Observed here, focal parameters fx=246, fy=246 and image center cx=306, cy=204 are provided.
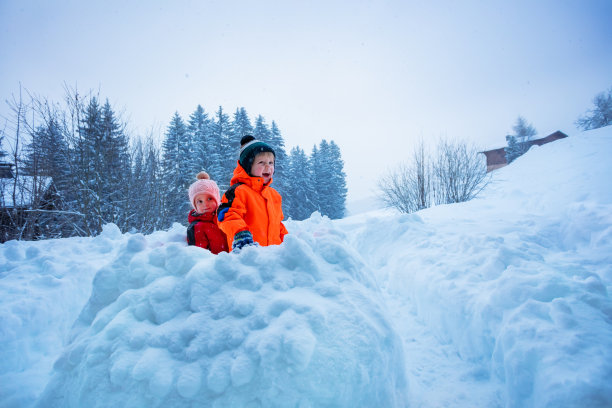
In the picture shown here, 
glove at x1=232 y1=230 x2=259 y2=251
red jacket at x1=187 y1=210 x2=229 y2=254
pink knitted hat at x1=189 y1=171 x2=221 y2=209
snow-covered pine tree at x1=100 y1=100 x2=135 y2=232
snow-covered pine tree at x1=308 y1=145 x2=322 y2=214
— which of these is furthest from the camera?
snow-covered pine tree at x1=308 y1=145 x2=322 y2=214

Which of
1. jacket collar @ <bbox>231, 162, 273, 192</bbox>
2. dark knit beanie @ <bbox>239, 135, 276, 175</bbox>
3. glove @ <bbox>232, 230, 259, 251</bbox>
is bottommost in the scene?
glove @ <bbox>232, 230, 259, 251</bbox>

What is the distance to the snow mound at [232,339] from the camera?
3.87 feet

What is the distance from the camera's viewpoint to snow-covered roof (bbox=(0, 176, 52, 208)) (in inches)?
296

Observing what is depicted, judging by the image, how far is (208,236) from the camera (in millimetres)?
3070

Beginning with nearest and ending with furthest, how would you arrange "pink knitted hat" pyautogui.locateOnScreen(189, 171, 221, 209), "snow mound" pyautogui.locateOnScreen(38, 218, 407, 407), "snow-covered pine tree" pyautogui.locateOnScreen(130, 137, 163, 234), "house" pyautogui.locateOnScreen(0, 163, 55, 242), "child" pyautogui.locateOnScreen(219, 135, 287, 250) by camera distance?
1. "snow mound" pyautogui.locateOnScreen(38, 218, 407, 407)
2. "child" pyautogui.locateOnScreen(219, 135, 287, 250)
3. "pink knitted hat" pyautogui.locateOnScreen(189, 171, 221, 209)
4. "house" pyautogui.locateOnScreen(0, 163, 55, 242)
5. "snow-covered pine tree" pyautogui.locateOnScreen(130, 137, 163, 234)

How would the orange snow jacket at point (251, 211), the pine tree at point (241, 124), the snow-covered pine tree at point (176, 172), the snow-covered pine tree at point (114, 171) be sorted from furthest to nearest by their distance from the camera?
the pine tree at point (241, 124)
the snow-covered pine tree at point (176, 172)
the snow-covered pine tree at point (114, 171)
the orange snow jacket at point (251, 211)

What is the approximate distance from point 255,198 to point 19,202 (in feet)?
32.0

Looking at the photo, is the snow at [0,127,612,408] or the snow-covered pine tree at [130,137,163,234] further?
the snow-covered pine tree at [130,137,163,234]

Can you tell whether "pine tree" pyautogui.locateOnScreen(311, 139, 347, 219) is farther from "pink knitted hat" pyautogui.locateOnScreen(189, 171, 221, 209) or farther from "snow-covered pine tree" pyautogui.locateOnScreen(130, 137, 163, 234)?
"pink knitted hat" pyautogui.locateOnScreen(189, 171, 221, 209)

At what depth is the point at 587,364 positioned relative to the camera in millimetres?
1404

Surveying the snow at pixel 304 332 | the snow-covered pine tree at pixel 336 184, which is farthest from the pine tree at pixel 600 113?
the snow at pixel 304 332

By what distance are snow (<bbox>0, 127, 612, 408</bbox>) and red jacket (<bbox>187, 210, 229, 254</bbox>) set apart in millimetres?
951

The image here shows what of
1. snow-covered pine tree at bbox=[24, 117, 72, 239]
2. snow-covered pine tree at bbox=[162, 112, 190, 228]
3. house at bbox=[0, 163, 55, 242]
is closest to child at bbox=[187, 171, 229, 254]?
house at bbox=[0, 163, 55, 242]

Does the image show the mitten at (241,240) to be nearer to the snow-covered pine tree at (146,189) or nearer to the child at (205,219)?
the child at (205,219)
